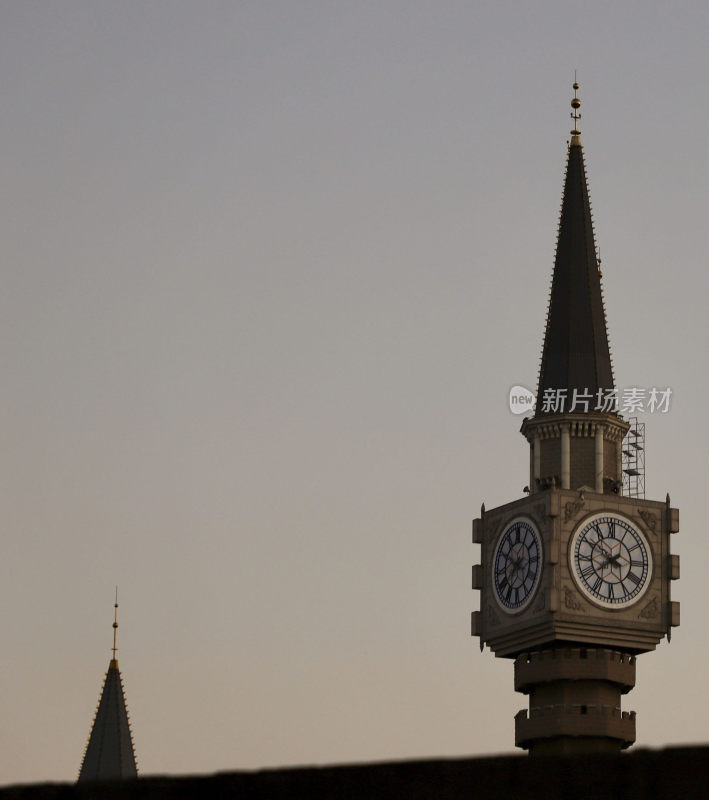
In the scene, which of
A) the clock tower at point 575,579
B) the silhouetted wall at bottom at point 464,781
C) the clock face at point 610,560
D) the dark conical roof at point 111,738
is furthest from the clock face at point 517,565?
the silhouetted wall at bottom at point 464,781

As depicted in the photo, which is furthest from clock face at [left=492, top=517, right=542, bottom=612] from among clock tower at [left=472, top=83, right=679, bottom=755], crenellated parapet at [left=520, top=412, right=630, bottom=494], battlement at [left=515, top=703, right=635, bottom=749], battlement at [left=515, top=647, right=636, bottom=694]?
battlement at [left=515, top=703, right=635, bottom=749]

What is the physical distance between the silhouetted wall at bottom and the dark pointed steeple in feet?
404

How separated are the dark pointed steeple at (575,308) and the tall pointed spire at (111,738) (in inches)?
1589

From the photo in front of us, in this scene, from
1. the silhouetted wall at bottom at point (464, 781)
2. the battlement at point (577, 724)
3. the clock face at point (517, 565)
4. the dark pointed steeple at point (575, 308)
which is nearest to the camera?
the silhouetted wall at bottom at point (464, 781)

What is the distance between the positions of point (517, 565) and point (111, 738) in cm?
3811

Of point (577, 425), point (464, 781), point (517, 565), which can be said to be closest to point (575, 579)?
point (517, 565)

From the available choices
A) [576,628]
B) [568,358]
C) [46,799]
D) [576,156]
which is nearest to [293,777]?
[46,799]

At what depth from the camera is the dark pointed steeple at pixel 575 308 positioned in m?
171

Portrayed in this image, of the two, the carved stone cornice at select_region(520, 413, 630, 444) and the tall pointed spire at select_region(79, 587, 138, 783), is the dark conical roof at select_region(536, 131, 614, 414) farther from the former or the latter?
the tall pointed spire at select_region(79, 587, 138, 783)

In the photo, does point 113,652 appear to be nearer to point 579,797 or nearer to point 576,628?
point 576,628

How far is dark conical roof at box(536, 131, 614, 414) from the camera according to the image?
17100 centimetres

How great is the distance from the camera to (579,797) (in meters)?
44.3

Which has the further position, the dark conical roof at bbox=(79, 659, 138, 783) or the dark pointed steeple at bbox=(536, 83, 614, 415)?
the dark conical roof at bbox=(79, 659, 138, 783)

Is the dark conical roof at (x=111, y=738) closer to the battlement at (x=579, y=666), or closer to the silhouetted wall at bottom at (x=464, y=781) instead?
the battlement at (x=579, y=666)
